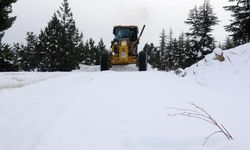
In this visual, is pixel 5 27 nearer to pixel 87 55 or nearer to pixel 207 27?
pixel 207 27

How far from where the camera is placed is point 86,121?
5195 millimetres

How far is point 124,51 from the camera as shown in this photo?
70.8 feet

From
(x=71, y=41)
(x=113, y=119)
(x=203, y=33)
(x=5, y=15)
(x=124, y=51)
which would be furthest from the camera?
(x=71, y=41)

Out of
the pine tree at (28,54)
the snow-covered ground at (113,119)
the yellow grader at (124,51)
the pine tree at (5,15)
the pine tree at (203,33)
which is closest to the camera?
the snow-covered ground at (113,119)

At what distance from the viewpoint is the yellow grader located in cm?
Result: 2075

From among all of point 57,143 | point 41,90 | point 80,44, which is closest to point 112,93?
point 41,90

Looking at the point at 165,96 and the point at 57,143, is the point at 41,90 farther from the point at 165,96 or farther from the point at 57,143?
the point at 57,143

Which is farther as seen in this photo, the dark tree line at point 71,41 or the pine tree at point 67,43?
the pine tree at point 67,43

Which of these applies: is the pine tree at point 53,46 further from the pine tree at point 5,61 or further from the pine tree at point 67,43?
the pine tree at point 5,61

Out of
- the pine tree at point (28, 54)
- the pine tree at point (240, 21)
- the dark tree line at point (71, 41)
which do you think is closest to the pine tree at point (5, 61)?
the dark tree line at point (71, 41)

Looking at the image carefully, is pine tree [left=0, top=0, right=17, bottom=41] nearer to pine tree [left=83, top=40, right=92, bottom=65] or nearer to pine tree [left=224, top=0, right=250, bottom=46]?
pine tree [left=224, top=0, right=250, bottom=46]

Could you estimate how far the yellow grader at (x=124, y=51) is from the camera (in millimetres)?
20750

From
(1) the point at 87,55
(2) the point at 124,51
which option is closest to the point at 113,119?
(2) the point at 124,51

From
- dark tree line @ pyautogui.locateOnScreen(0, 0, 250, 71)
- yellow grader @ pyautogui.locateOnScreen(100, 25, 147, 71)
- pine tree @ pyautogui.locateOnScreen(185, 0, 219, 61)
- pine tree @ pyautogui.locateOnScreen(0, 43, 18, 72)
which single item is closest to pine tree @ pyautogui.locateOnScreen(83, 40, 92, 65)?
dark tree line @ pyautogui.locateOnScreen(0, 0, 250, 71)
